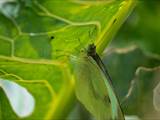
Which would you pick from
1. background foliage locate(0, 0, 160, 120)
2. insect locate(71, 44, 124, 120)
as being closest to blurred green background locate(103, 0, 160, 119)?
background foliage locate(0, 0, 160, 120)

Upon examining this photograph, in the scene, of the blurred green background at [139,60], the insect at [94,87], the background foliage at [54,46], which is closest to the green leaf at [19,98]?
the background foliage at [54,46]

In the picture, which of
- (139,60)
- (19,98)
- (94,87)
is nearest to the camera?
(94,87)

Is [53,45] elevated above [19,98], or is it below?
above

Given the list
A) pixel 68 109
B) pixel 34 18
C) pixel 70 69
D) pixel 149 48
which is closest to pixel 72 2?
pixel 34 18

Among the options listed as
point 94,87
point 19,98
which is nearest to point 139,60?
point 19,98

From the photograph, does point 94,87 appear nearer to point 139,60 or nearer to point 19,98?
point 19,98

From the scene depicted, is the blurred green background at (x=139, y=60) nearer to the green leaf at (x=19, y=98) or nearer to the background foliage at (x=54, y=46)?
the background foliage at (x=54, y=46)
